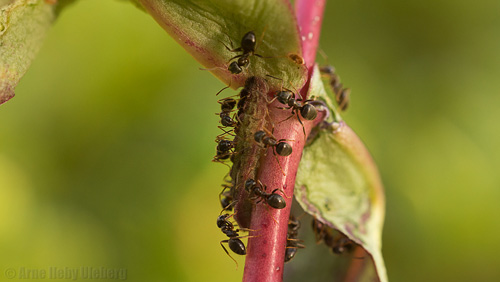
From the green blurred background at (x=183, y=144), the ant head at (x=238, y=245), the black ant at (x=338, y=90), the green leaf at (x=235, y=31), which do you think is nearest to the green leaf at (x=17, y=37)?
the green leaf at (x=235, y=31)

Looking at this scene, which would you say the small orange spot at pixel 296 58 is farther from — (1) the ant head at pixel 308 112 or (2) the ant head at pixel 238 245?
(2) the ant head at pixel 238 245

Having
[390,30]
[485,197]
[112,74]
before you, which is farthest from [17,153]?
[485,197]

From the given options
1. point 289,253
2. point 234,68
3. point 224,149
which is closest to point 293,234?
point 289,253

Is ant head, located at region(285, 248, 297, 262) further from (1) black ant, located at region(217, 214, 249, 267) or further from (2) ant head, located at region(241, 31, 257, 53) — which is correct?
(2) ant head, located at region(241, 31, 257, 53)

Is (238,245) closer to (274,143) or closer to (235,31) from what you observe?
(274,143)

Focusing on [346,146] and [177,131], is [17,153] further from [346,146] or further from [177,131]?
[346,146]

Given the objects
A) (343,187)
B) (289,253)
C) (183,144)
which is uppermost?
(183,144)
